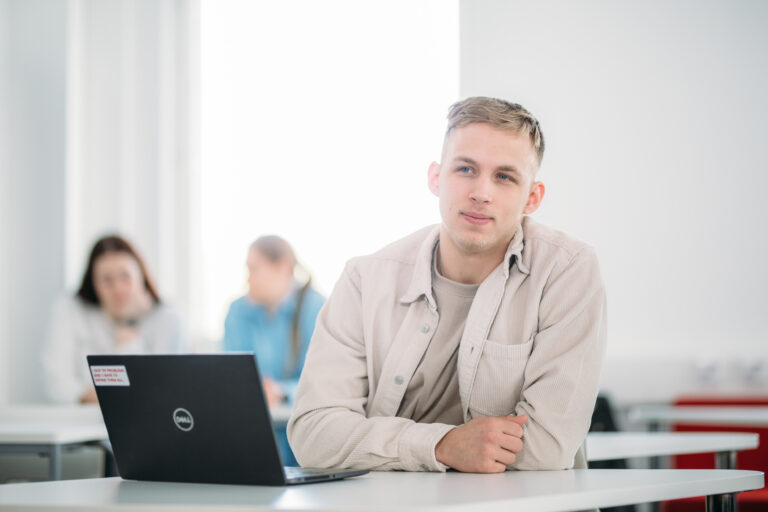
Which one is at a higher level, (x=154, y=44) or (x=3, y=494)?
(x=154, y=44)

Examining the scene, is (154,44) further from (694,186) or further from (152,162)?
(694,186)

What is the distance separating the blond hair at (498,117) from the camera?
196cm

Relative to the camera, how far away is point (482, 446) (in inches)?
63.7

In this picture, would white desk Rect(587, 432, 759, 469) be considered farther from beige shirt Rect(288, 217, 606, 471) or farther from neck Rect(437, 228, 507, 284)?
neck Rect(437, 228, 507, 284)

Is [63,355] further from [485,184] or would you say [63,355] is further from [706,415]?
[485,184]

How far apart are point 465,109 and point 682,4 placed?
3.18 meters

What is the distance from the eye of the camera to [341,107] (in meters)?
5.37

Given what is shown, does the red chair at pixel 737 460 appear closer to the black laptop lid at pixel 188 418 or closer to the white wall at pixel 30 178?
the black laptop lid at pixel 188 418

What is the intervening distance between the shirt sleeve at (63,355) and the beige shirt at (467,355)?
2647 mm

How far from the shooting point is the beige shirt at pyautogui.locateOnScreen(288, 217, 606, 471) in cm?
174

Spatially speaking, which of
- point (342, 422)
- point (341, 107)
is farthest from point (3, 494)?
point (341, 107)

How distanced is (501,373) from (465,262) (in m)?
0.29

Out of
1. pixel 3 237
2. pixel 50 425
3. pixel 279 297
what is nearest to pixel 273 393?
pixel 279 297

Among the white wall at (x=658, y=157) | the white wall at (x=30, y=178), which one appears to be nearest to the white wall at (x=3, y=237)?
the white wall at (x=30, y=178)
